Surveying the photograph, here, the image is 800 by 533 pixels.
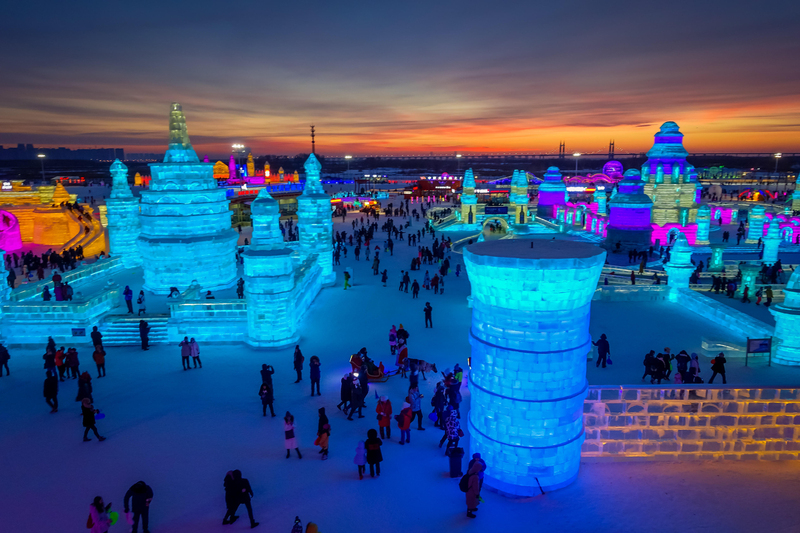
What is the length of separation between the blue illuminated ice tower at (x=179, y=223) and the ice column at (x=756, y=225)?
111 ft

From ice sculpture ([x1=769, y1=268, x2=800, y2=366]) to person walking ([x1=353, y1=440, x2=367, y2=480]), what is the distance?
11.6 meters

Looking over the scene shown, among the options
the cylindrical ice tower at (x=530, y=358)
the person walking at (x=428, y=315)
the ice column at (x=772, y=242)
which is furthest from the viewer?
the ice column at (x=772, y=242)

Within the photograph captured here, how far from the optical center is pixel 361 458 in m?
8.17

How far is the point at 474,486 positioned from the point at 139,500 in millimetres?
4781

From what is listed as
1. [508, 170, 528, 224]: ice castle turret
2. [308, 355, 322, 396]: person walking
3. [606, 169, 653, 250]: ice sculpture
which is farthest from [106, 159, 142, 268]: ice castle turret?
[508, 170, 528, 224]: ice castle turret

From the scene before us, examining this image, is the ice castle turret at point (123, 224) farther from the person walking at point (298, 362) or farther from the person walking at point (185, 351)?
the person walking at point (298, 362)

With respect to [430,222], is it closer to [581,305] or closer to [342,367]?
[342,367]

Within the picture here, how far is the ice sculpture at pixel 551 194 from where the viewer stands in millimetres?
48956

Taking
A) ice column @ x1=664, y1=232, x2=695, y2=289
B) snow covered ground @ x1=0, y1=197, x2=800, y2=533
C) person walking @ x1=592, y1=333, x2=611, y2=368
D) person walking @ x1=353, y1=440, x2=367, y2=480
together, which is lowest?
snow covered ground @ x1=0, y1=197, x2=800, y2=533

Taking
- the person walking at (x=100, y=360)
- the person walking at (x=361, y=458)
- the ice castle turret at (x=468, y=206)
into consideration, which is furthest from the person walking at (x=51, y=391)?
the ice castle turret at (x=468, y=206)

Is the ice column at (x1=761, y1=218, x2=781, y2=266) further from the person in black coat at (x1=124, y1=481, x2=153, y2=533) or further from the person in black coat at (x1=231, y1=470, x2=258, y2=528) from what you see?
the person in black coat at (x1=124, y1=481, x2=153, y2=533)

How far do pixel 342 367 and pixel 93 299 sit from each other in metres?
8.79

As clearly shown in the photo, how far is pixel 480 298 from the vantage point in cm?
788

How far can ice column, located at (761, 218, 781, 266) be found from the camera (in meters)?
24.6
